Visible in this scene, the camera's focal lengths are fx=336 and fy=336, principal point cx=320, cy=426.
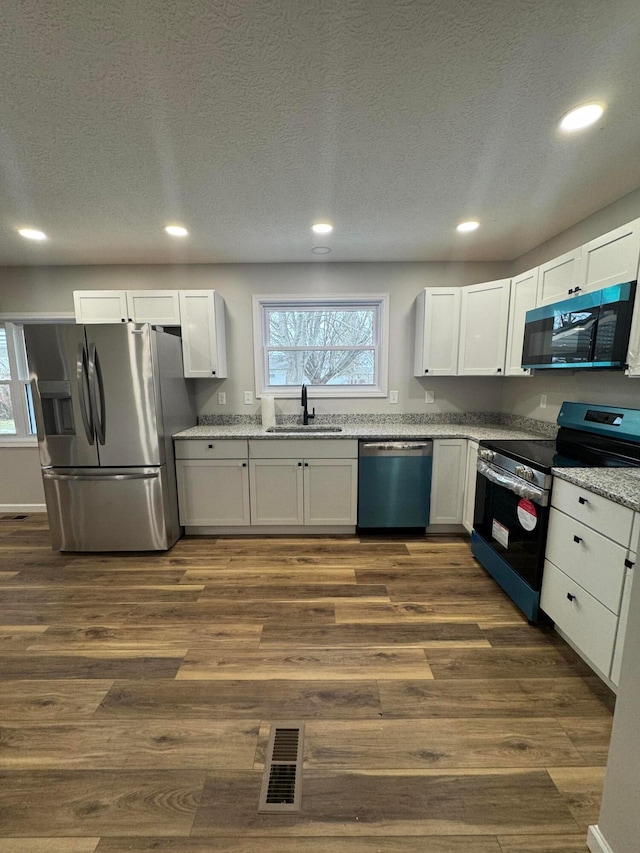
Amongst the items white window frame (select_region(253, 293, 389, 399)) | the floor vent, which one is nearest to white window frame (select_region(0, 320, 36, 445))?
white window frame (select_region(253, 293, 389, 399))

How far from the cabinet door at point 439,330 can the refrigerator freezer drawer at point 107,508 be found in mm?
2585

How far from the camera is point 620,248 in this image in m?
1.82

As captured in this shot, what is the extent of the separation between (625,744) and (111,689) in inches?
78.4

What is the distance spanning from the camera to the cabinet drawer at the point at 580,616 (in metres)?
1.48

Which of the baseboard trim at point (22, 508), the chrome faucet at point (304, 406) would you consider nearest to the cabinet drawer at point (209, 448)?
the chrome faucet at point (304, 406)

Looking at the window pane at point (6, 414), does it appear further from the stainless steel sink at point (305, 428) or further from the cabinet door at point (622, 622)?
the cabinet door at point (622, 622)

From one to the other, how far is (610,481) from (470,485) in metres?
1.32

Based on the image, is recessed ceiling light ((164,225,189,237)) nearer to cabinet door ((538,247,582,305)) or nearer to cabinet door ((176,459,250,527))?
cabinet door ((176,459,250,527))

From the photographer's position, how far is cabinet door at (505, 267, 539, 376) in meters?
2.58

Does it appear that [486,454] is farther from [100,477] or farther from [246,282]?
[100,477]

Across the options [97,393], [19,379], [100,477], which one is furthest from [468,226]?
[19,379]

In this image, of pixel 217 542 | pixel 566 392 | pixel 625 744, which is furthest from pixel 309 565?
pixel 566 392

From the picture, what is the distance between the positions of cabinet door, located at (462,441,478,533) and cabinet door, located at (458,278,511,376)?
0.73m

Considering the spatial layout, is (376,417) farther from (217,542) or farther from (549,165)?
(549,165)
